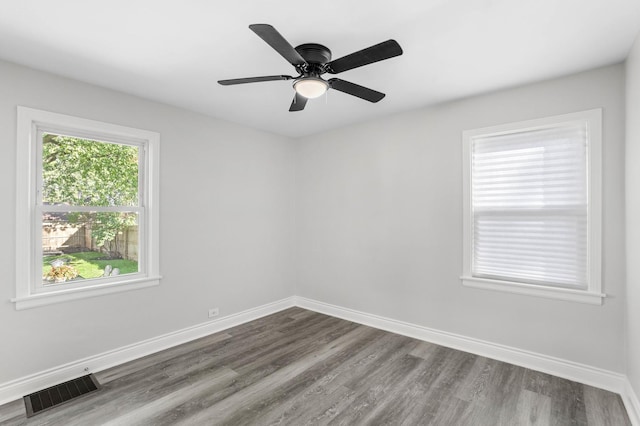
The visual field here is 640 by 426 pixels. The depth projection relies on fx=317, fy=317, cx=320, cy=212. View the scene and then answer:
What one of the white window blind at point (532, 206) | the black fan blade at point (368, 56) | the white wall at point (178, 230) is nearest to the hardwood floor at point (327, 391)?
the white wall at point (178, 230)

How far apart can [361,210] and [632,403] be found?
2885 millimetres

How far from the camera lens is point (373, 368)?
2.93 metres

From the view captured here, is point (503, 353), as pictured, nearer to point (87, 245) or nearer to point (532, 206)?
point (532, 206)

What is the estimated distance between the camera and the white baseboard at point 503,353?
257 centimetres

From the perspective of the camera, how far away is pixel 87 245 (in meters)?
2.95

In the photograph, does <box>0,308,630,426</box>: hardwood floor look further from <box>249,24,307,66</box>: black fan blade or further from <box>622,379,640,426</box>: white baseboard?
<box>249,24,307,66</box>: black fan blade

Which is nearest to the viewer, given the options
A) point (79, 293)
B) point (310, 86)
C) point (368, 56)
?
point (368, 56)

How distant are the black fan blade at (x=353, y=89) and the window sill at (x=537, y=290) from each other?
207 cm

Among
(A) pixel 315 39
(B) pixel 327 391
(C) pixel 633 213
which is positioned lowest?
(B) pixel 327 391

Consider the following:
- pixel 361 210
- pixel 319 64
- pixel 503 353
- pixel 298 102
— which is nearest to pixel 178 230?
pixel 298 102

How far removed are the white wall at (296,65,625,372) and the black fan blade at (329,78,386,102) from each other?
1.36 meters

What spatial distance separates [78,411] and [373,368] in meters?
2.32

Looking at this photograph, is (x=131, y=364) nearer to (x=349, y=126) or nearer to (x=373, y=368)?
(x=373, y=368)

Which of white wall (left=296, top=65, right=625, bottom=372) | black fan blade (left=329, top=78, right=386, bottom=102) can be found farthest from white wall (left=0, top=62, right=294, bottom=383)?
black fan blade (left=329, top=78, right=386, bottom=102)
